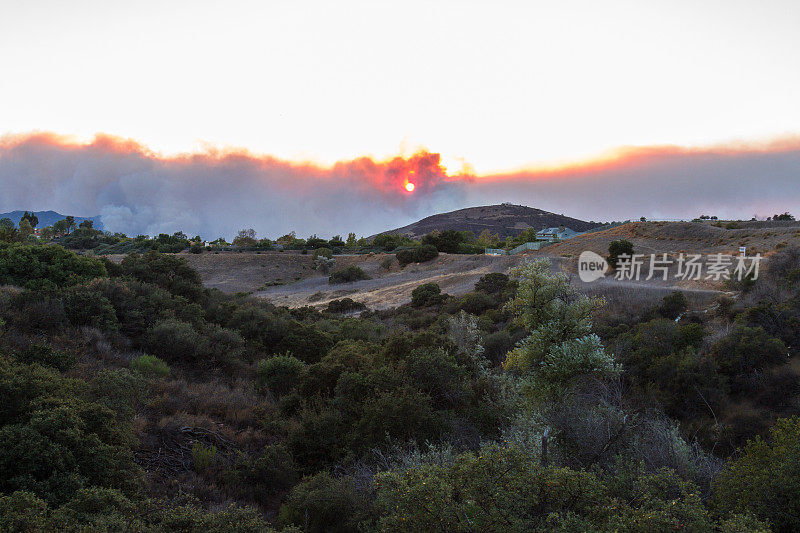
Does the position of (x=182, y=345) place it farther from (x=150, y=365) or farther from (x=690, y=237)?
(x=690, y=237)

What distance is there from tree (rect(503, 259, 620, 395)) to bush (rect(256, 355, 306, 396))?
216 inches

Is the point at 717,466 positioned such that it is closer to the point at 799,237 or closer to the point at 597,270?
the point at 597,270

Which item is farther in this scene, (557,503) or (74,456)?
(74,456)

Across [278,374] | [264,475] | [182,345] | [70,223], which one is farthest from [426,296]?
[70,223]

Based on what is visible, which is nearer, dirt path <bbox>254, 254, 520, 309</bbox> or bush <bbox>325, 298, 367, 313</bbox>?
bush <bbox>325, 298, 367, 313</bbox>

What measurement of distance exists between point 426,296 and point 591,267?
1447 cm

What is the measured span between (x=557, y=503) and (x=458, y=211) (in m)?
146

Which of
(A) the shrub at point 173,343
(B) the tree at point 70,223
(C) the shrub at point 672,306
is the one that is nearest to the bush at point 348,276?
(C) the shrub at point 672,306

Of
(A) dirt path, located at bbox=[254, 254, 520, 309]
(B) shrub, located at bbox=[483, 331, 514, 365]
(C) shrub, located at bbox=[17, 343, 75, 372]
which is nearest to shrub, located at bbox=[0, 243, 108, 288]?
(C) shrub, located at bbox=[17, 343, 75, 372]

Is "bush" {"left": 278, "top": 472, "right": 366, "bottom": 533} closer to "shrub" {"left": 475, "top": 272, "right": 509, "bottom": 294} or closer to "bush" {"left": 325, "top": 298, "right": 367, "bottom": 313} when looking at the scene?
"shrub" {"left": 475, "top": 272, "right": 509, "bottom": 294}

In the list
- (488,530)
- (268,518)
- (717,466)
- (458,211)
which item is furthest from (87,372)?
(458,211)

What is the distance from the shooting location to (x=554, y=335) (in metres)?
8.03

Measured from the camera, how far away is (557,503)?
4.06 meters

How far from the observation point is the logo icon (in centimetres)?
3130
